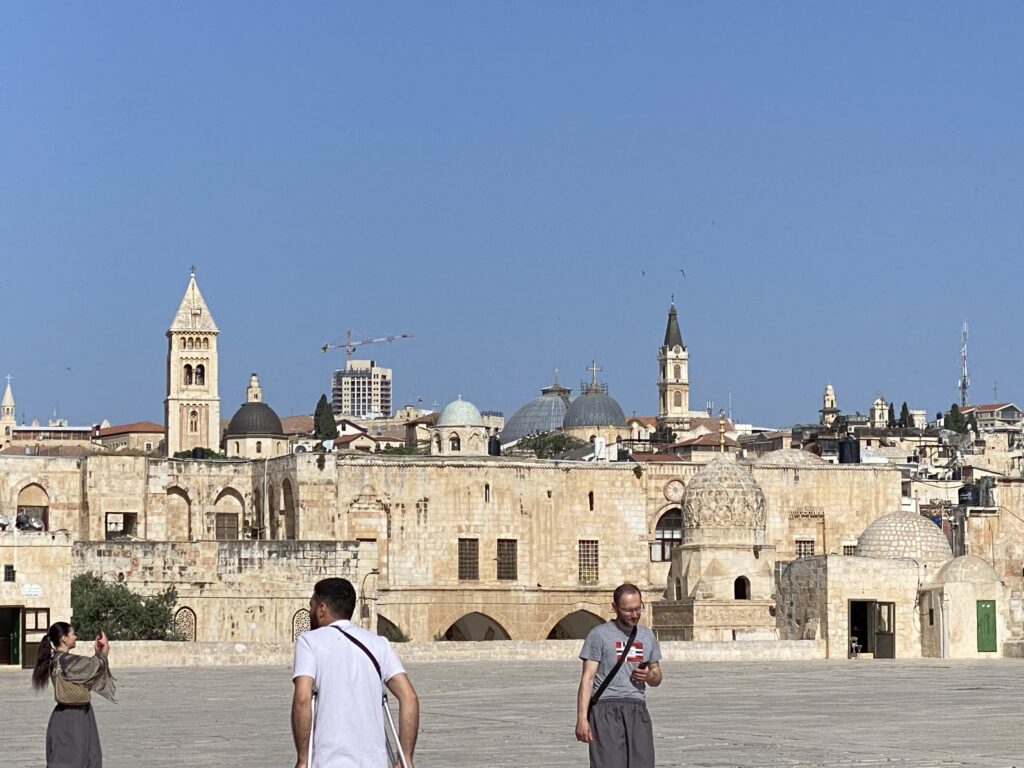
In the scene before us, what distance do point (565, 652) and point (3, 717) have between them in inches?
611

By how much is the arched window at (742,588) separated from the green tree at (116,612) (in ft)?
38.6

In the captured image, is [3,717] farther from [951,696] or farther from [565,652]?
→ [565,652]

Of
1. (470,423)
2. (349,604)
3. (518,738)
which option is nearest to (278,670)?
(518,738)

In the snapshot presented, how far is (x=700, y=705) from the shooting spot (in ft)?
61.9

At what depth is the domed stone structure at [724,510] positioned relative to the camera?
43531 millimetres

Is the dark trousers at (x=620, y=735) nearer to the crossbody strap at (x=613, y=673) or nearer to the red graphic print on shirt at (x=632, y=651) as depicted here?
the crossbody strap at (x=613, y=673)

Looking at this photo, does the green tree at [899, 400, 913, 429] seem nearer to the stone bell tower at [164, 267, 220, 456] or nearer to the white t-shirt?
the stone bell tower at [164, 267, 220, 456]

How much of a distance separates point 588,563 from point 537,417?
60310 mm

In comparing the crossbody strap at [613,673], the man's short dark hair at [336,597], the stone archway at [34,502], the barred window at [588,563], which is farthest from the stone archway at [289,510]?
the man's short dark hair at [336,597]

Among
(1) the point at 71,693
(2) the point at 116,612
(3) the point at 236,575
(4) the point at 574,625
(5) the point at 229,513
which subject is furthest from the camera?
(5) the point at 229,513

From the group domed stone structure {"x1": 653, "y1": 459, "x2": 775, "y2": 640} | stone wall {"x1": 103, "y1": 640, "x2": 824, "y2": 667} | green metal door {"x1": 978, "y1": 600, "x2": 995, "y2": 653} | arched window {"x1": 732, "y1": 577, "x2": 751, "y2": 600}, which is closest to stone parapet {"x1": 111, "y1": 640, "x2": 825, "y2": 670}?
stone wall {"x1": 103, "y1": 640, "x2": 824, "y2": 667}

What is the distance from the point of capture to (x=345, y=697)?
7.27 meters

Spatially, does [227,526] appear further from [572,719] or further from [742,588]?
[572,719]

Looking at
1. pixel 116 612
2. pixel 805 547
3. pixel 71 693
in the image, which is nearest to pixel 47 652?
pixel 71 693
